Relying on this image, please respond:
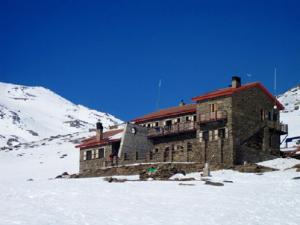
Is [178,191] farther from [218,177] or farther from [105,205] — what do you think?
[218,177]

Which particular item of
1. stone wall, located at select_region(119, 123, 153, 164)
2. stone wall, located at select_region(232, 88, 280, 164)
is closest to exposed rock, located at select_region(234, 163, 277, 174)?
stone wall, located at select_region(232, 88, 280, 164)

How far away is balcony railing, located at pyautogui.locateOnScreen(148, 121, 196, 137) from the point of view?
59.9 meters

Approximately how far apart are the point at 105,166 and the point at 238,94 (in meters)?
17.5

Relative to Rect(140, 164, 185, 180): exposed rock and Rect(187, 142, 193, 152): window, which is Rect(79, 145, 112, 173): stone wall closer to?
Rect(187, 142, 193, 152): window

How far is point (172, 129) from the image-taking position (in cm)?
6197

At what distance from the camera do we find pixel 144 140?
215ft

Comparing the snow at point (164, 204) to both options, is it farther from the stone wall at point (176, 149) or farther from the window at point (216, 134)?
the stone wall at point (176, 149)

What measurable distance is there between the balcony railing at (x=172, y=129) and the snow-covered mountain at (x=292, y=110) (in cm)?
2409

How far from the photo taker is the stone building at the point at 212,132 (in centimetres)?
5466

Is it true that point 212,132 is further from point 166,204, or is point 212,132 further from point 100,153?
point 166,204

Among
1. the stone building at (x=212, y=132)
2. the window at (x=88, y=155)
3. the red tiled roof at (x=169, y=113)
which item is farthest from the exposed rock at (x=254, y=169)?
the window at (x=88, y=155)

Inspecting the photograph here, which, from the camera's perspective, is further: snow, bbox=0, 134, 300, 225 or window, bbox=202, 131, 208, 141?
window, bbox=202, 131, 208, 141

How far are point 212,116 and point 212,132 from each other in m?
1.54

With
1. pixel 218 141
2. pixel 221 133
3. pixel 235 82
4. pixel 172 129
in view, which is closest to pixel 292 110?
pixel 172 129
